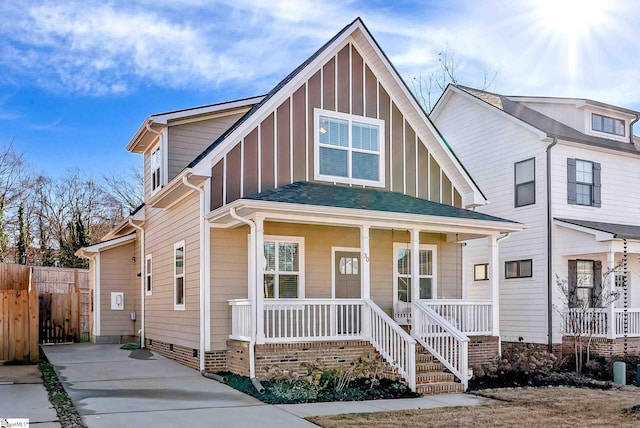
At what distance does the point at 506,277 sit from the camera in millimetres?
18016

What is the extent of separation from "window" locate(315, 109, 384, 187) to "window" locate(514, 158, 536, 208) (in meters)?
5.29

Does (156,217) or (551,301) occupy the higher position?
(156,217)

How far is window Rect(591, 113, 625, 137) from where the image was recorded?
1914cm

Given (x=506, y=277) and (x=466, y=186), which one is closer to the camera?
(x=466, y=186)

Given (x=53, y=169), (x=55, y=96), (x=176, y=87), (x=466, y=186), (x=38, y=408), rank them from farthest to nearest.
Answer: (x=53, y=169) → (x=55, y=96) → (x=176, y=87) → (x=466, y=186) → (x=38, y=408)

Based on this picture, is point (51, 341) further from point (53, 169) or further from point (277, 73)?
point (53, 169)

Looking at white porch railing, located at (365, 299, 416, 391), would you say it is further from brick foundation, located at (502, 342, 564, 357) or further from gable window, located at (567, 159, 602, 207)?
gable window, located at (567, 159, 602, 207)

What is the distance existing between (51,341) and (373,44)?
1252cm

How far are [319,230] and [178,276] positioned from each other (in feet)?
11.0

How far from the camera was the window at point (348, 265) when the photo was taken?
13977 millimetres

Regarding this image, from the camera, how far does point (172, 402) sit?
9.26 m

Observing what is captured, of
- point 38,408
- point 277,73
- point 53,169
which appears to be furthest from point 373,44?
point 53,169

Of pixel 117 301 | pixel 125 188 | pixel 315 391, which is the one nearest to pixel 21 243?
pixel 125 188

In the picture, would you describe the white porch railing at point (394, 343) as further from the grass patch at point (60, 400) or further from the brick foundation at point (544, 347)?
the grass patch at point (60, 400)
